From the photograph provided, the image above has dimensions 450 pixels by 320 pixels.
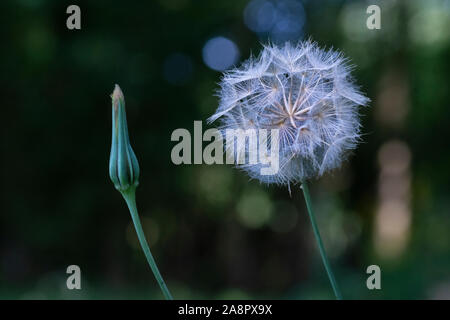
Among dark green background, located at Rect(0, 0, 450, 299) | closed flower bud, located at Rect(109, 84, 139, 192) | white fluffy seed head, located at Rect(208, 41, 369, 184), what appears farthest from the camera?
dark green background, located at Rect(0, 0, 450, 299)

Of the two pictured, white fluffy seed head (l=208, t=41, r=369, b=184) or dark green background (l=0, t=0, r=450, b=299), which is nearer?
white fluffy seed head (l=208, t=41, r=369, b=184)

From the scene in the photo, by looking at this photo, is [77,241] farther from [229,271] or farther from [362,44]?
[362,44]

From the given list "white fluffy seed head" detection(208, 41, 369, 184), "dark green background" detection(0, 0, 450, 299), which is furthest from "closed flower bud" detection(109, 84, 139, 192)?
"dark green background" detection(0, 0, 450, 299)

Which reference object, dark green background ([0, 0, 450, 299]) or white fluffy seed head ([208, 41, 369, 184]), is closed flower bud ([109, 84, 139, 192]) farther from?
dark green background ([0, 0, 450, 299])

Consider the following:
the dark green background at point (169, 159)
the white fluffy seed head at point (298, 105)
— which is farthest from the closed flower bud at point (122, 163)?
the dark green background at point (169, 159)

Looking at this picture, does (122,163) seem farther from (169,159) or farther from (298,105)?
(169,159)
